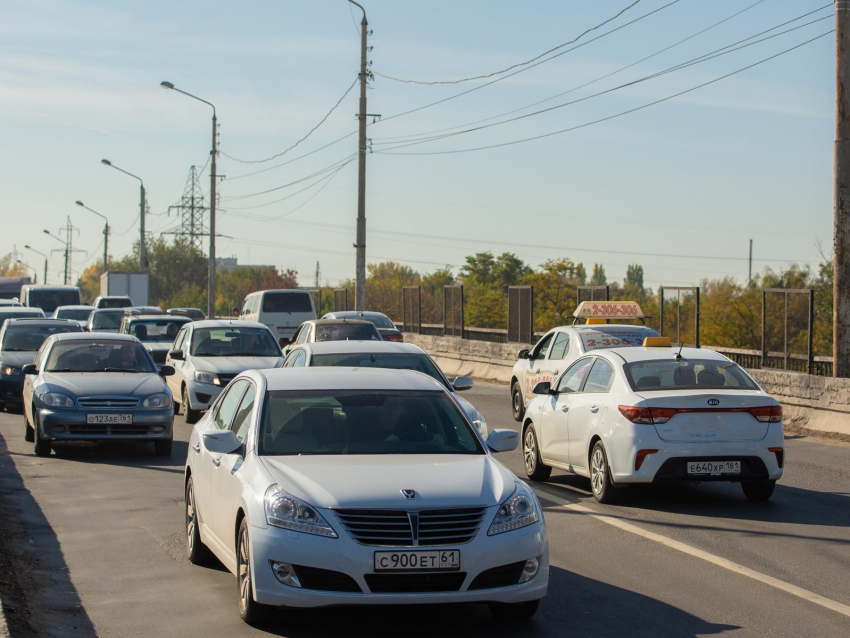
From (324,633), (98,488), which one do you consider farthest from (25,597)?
(98,488)

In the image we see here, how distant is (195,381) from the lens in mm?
18438

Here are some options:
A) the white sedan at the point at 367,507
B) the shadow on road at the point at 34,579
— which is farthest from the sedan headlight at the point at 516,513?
the shadow on road at the point at 34,579

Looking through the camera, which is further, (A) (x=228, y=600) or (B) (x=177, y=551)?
(B) (x=177, y=551)

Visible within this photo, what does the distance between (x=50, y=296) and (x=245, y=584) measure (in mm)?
43592

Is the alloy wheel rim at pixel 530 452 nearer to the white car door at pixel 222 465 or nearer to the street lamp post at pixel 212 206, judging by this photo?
the white car door at pixel 222 465

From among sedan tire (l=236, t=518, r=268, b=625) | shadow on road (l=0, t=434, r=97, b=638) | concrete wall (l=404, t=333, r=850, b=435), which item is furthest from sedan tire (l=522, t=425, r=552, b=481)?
sedan tire (l=236, t=518, r=268, b=625)

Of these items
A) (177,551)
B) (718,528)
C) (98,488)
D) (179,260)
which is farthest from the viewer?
(179,260)

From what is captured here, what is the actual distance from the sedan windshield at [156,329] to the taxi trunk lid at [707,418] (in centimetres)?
1594

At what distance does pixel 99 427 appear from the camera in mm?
14078

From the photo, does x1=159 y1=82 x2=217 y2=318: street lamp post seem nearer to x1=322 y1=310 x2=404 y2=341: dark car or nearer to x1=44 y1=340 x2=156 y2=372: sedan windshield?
x1=322 y1=310 x2=404 y2=341: dark car

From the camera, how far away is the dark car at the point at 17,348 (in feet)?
67.1

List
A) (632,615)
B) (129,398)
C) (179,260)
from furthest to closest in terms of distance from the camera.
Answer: (179,260) < (129,398) < (632,615)

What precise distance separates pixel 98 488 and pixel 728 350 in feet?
45.0

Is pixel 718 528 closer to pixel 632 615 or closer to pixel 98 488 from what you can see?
pixel 632 615
